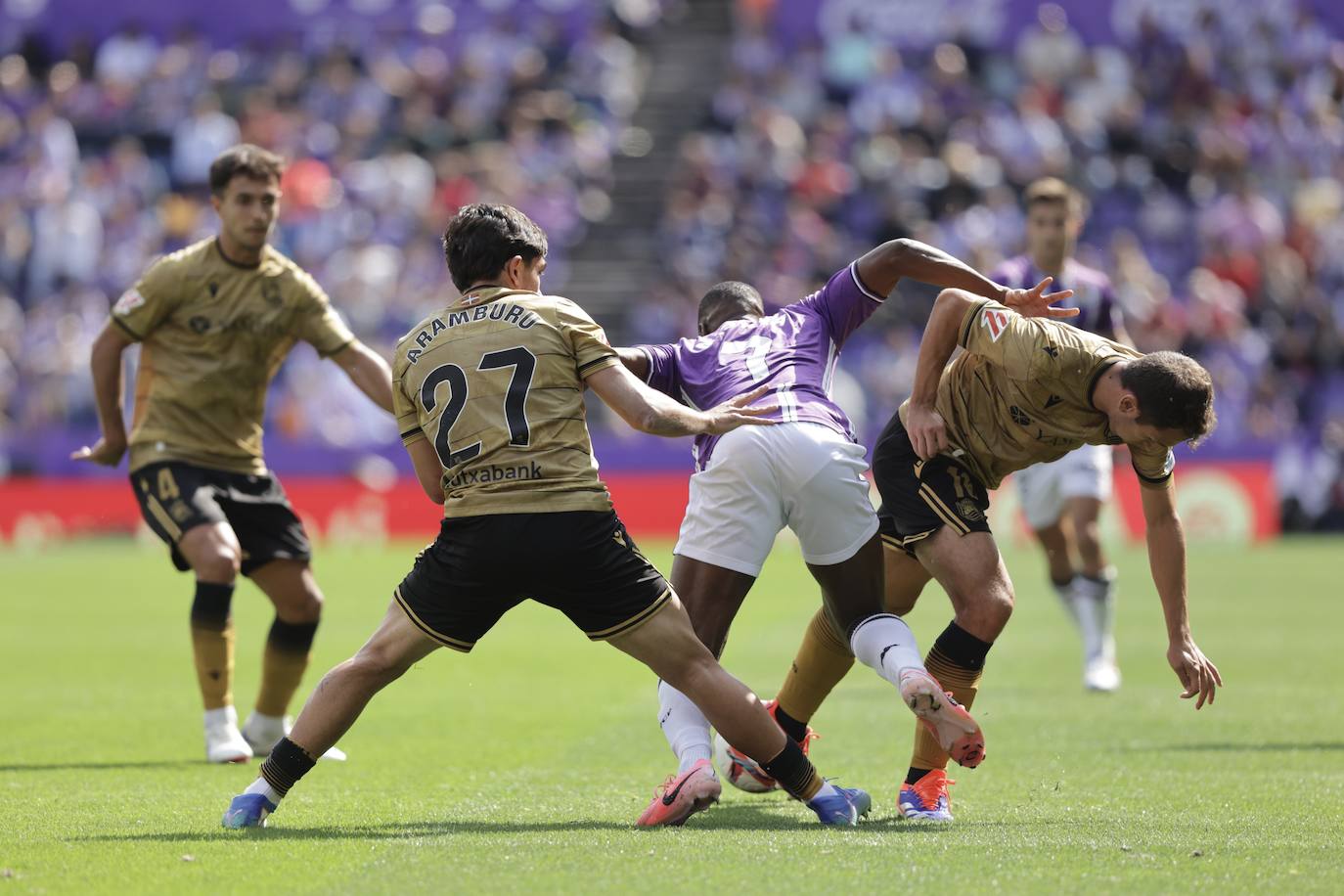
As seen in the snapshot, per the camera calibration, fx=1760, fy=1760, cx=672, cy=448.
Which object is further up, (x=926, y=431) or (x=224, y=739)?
(x=926, y=431)

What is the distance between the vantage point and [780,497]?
6.74 metres

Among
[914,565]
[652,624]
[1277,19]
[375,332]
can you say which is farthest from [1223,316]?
[652,624]

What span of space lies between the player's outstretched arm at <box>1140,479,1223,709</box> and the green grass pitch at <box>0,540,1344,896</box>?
0.56 metres

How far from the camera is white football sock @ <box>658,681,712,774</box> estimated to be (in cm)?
659

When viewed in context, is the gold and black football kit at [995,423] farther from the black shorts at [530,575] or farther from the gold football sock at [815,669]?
the black shorts at [530,575]

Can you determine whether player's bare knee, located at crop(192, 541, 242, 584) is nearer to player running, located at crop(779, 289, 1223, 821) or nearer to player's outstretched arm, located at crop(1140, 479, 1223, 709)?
player running, located at crop(779, 289, 1223, 821)

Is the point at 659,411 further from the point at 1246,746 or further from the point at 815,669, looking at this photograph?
the point at 1246,746

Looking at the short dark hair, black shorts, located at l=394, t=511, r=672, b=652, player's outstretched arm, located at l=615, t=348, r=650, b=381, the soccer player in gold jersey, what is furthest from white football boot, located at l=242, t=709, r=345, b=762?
player's outstretched arm, located at l=615, t=348, r=650, b=381

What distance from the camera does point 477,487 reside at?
623cm

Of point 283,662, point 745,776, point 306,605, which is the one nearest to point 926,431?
point 745,776

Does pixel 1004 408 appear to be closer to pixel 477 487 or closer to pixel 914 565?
pixel 914 565

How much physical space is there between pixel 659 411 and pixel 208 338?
3665mm

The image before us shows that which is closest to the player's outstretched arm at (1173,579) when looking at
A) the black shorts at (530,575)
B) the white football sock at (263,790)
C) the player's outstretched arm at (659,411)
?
the player's outstretched arm at (659,411)

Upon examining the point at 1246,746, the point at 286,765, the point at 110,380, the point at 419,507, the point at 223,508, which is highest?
the point at 110,380
